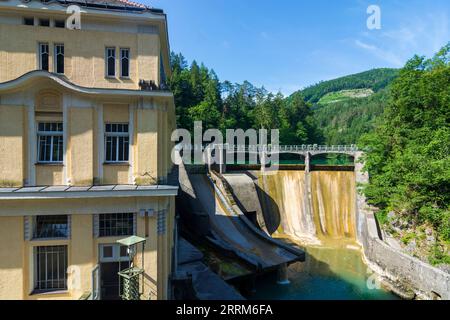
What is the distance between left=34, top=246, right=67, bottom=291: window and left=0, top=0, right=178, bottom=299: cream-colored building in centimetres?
3

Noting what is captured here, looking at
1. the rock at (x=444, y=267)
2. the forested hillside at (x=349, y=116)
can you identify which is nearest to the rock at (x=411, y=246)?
the rock at (x=444, y=267)

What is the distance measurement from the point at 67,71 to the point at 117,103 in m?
1.73

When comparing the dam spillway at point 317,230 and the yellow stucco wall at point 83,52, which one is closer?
the yellow stucco wall at point 83,52

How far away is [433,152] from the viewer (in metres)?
18.0

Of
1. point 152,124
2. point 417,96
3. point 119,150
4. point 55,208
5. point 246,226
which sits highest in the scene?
point 417,96

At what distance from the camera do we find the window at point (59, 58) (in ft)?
27.6

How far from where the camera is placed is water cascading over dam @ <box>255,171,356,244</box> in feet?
86.7

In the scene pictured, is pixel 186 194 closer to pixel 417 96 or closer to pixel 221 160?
pixel 221 160

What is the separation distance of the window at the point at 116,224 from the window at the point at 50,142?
222 centimetres

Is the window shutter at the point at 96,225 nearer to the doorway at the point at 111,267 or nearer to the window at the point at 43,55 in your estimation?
the doorway at the point at 111,267

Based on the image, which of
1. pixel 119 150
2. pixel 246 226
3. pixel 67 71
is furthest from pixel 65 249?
pixel 246 226

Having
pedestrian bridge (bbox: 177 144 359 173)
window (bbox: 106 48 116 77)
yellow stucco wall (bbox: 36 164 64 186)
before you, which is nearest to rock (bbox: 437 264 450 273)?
pedestrian bridge (bbox: 177 144 359 173)

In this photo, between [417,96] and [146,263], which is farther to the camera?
[417,96]

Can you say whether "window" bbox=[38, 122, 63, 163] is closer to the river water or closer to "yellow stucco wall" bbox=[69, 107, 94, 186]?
"yellow stucco wall" bbox=[69, 107, 94, 186]
